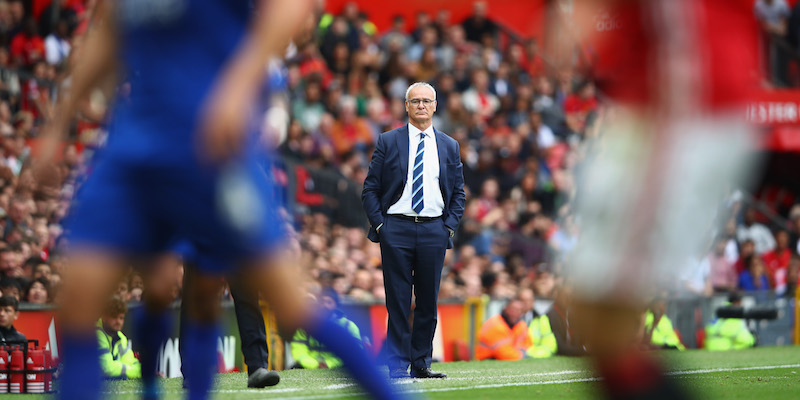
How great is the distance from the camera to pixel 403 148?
855cm

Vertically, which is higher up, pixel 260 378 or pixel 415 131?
pixel 415 131

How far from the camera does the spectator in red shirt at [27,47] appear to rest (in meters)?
15.1

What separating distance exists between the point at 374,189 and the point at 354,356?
4.75 meters

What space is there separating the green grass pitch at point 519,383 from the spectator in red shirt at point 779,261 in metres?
6.17

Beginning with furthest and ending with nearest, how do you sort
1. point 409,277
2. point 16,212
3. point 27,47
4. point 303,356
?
point 27,47 → point 16,212 → point 303,356 → point 409,277

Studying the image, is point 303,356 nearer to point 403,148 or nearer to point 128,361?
point 128,361

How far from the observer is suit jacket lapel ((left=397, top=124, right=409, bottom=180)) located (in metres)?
8.49

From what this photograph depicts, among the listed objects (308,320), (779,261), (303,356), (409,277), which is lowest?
→ (303,356)

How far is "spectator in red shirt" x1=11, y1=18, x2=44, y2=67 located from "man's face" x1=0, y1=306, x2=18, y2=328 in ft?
22.8

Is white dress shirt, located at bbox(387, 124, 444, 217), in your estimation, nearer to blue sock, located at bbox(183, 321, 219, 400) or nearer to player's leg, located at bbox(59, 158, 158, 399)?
blue sock, located at bbox(183, 321, 219, 400)

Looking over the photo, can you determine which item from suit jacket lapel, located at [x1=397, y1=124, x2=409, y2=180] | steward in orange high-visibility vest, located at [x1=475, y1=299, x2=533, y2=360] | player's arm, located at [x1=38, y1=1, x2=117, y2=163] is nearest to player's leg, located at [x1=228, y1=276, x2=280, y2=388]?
suit jacket lapel, located at [x1=397, y1=124, x2=409, y2=180]

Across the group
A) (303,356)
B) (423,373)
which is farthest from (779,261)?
(423,373)

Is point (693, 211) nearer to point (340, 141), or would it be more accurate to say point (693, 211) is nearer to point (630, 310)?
point (630, 310)

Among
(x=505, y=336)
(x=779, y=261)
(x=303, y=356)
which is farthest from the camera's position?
(x=779, y=261)
